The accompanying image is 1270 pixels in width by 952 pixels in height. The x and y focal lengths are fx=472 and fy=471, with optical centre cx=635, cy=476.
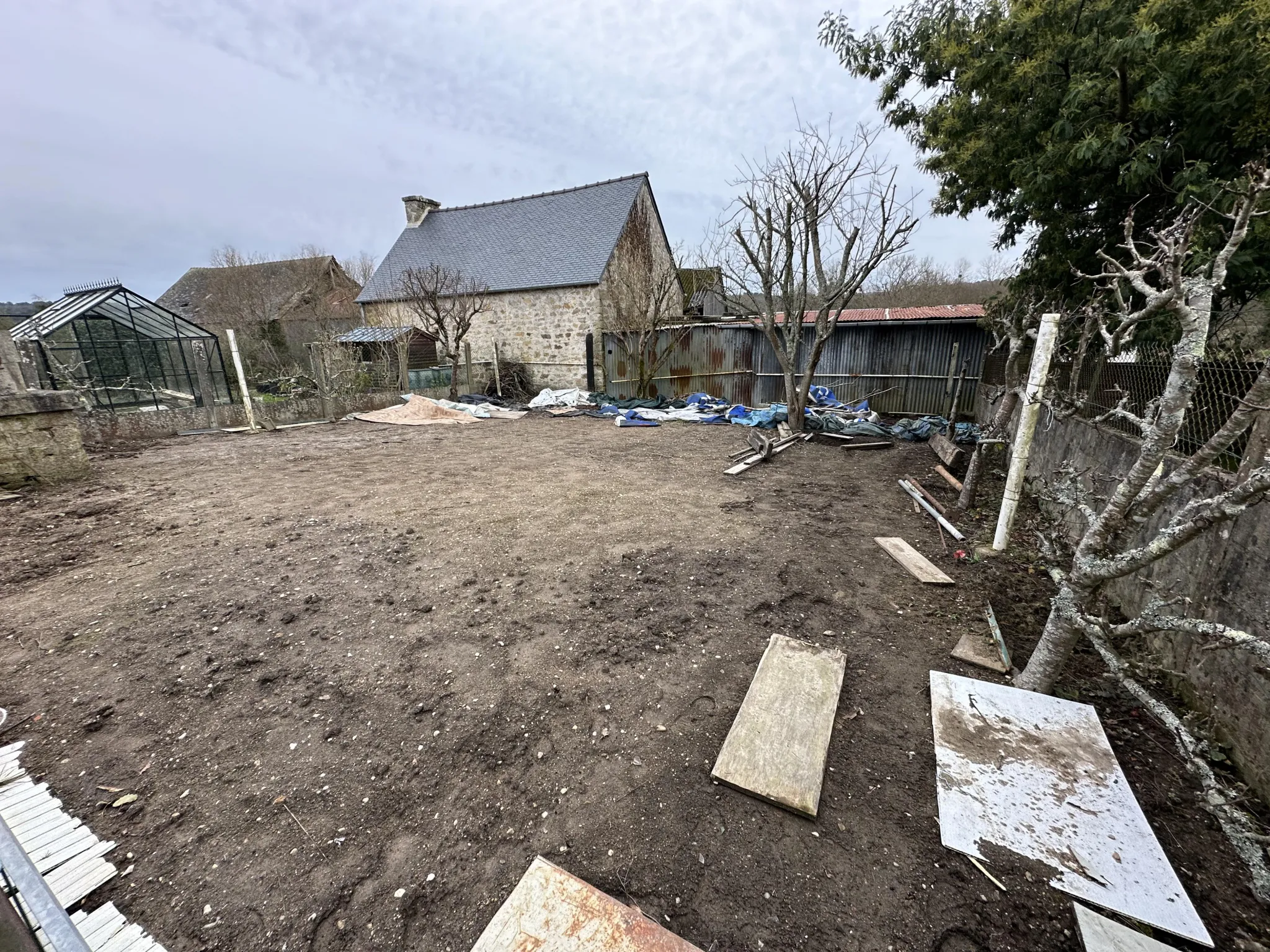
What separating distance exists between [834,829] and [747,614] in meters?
1.33

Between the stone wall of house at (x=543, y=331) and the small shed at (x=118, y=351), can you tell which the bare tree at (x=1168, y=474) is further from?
the stone wall of house at (x=543, y=331)

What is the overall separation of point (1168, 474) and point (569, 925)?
8.72 feet

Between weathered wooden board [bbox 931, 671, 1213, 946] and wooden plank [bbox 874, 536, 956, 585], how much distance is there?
1170 mm

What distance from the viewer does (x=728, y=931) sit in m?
1.38

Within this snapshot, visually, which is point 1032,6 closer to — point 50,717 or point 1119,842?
point 1119,842

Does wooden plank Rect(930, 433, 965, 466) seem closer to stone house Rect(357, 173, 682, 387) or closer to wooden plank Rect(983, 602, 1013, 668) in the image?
wooden plank Rect(983, 602, 1013, 668)

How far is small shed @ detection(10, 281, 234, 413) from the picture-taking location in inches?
324

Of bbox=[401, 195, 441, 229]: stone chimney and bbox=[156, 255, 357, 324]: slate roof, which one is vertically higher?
bbox=[401, 195, 441, 229]: stone chimney

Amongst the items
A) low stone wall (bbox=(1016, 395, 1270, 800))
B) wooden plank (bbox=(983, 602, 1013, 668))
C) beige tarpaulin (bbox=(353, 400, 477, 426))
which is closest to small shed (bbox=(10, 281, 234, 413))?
beige tarpaulin (bbox=(353, 400, 477, 426))

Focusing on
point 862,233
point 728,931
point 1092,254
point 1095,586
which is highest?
point 862,233

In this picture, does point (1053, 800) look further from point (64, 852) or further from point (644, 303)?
point (644, 303)

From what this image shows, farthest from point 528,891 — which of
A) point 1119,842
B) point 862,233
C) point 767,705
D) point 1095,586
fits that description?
point 862,233

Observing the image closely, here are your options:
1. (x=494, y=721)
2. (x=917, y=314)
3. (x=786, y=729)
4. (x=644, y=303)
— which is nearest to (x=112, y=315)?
(x=644, y=303)

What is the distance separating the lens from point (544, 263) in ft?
49.1
